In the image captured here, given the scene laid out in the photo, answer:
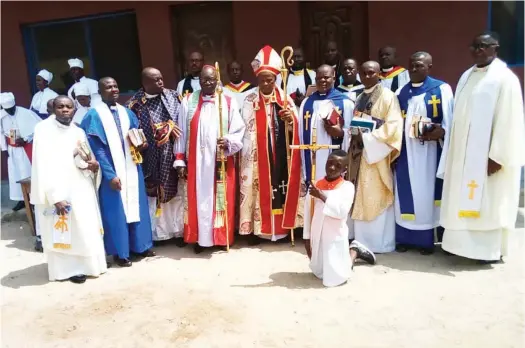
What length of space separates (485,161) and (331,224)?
162cm

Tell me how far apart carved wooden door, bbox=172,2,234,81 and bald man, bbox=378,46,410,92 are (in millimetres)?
2934

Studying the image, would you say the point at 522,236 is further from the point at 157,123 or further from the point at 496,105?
the point at 157,123

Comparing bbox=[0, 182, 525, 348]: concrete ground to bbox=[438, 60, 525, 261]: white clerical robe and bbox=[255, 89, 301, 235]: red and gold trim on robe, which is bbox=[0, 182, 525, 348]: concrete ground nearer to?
bbox=[438, 60, 525, 261]: white clerical robe

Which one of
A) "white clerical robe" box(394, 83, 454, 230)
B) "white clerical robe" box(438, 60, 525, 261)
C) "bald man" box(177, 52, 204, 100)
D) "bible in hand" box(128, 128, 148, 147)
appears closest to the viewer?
"white clerical robe" box(438, 60, 525, 261)

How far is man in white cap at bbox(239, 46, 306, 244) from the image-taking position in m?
5.25

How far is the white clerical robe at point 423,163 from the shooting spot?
4.69 m

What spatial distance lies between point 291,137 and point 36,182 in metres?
2.69

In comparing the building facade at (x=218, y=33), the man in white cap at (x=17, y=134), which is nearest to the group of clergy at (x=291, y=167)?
the building facade at (x=218, y=33)

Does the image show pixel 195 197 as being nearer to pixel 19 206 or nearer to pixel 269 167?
pixel 269 167

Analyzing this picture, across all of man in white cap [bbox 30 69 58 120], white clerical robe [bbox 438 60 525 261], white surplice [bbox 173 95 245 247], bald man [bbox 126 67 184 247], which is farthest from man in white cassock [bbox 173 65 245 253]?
man in white cap [bbox 30 69 58 120]

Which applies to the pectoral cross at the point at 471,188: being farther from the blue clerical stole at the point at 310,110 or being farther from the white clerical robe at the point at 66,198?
the white clerical robe at the point at 66,198

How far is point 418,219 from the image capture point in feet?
15.9

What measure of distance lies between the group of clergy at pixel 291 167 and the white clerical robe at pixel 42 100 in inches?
129

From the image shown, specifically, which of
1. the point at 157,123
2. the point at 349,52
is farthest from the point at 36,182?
the point at 349,52
